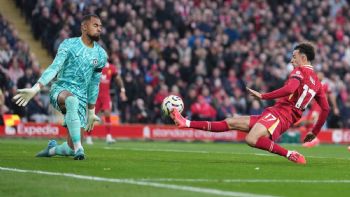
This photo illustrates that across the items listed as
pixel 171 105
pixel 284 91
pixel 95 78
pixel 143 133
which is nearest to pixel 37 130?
pixel 143 133

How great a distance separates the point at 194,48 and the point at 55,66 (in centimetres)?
1699

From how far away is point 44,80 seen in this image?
42.9 ft

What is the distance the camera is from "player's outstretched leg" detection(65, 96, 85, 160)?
43.9 feet

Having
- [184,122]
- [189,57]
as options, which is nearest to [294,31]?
[189,57]

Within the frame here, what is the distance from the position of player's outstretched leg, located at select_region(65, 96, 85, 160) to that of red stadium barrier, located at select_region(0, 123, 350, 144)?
12.2 metres

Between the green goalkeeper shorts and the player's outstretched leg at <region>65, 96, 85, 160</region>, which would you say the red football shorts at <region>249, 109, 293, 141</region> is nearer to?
the green goalkeeper shorts

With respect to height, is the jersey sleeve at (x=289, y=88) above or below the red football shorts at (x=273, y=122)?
above

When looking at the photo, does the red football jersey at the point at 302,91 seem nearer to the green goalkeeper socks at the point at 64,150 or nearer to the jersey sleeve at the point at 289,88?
the jersey sleeve at the point at 289,88

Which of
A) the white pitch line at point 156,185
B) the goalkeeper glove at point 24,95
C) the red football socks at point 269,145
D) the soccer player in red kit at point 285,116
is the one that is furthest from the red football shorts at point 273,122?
the white pitch line at point 156,185

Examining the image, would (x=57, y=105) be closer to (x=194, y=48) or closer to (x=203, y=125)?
(x=203, y=125)

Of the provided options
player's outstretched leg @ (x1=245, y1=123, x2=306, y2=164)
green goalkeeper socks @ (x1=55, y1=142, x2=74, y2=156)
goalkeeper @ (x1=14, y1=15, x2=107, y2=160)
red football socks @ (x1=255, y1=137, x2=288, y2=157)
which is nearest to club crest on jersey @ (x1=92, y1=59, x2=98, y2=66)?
goalkeeper @ (x1=14, y1=15, x2=107, y2=160)

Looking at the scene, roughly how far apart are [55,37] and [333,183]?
18.2m

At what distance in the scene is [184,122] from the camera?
14.5 meters

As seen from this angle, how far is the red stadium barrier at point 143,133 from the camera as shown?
2564cm
